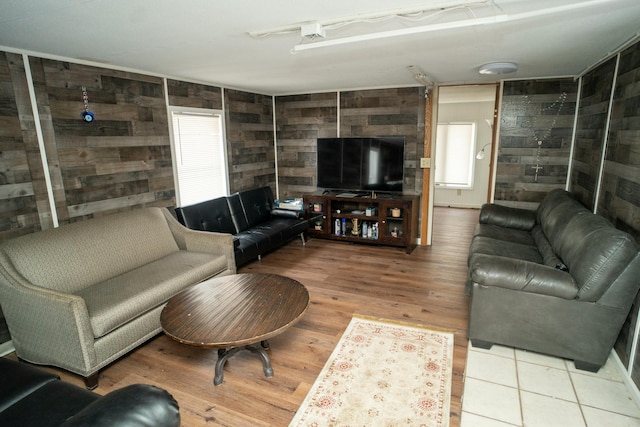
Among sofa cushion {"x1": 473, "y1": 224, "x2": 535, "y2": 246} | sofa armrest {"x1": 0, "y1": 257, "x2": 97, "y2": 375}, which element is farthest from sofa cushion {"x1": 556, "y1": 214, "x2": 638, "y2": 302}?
sofa armrest {"x1": 0, "y1": 257, "x2": 97, "y2": 375}

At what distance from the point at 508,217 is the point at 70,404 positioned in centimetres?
425

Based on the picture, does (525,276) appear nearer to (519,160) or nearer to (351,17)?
(351,17)

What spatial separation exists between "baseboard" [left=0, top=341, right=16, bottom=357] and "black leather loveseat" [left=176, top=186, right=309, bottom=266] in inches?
66.5

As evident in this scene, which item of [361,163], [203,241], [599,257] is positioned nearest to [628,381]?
[599,257]

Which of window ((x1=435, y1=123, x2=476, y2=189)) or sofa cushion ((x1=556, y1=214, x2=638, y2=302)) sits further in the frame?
window ((x1=435, y1=123, x2=476, y2=189))

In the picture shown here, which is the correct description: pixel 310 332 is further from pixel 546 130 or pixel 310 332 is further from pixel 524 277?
pixel 546 130

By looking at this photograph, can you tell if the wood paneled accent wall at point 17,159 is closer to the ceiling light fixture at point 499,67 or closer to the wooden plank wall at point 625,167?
the ceiling light fixture at point 499,67

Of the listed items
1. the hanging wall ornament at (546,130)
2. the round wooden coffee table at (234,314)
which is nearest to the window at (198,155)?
the round wooden coffee table at (234,314)

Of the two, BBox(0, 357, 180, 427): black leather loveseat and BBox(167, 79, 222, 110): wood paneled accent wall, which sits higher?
BBox(167, 79, 222, 110): wood paneled accent wall

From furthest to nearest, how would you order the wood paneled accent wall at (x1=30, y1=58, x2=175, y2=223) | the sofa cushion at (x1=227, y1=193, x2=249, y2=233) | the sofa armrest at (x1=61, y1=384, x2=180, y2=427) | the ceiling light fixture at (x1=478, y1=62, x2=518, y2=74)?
the sofa cushion at (x1=227, y1=193, x2=249, y2=233)
the ceiling light fixture at (x1=478, y1=62, x2=518, y2=74)
the wood paneled accent wall at (x1=30, y1=58, x2=175, y2=223)
the sofa armrest at (x1=61, y1=384, x2=180, y2=427)

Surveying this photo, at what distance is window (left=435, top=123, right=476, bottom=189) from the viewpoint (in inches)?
294

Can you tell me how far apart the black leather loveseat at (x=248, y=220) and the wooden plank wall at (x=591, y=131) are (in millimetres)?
3247

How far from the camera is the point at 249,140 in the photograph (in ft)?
17.1

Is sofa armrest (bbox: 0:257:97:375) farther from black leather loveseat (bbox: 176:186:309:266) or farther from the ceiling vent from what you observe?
the ceiling vent
